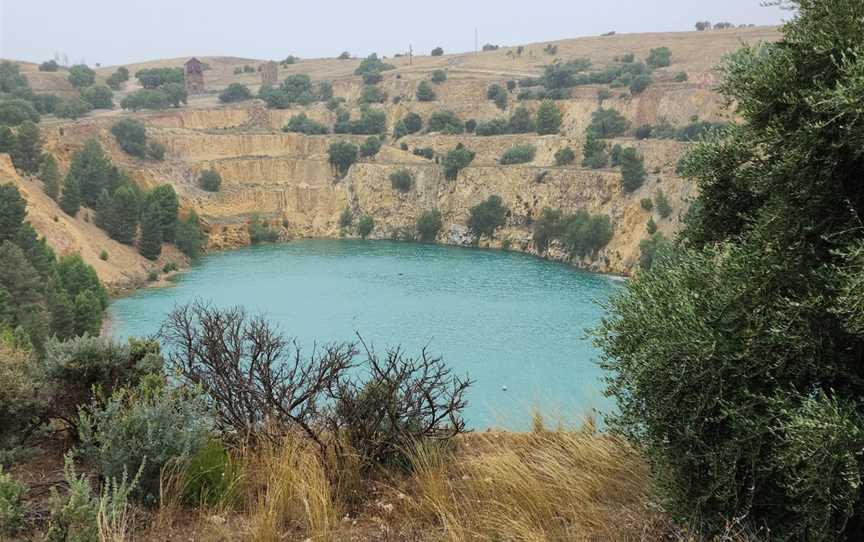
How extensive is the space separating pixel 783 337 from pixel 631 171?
53.2 metres

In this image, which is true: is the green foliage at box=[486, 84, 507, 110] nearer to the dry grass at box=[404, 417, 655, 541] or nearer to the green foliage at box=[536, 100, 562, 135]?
the green foliage at box=[536, 100, 562, 135]

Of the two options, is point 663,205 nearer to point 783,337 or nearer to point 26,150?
point 26,150

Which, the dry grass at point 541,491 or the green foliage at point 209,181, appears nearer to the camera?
the dry grass at point 541,491

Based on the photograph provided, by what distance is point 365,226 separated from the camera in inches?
2746

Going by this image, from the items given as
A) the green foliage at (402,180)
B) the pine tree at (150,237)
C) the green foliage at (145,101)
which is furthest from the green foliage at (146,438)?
the green foliage at (145,101)

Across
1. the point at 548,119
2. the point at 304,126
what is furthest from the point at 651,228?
the point at 304,126

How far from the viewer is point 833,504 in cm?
399

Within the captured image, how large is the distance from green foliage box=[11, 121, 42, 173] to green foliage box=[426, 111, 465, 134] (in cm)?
3897

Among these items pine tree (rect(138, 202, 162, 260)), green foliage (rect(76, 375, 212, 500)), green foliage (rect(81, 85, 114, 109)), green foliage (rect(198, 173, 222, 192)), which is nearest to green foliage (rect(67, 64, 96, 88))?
green foliage (rect(81, 85, 114, 109))

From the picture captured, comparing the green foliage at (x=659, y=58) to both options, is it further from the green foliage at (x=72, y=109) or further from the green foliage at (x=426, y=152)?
the green foliage at (x=72, y=109)

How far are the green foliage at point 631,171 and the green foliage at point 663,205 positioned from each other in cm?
348

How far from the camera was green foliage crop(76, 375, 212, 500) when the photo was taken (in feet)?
16.5

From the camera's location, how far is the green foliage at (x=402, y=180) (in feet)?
230

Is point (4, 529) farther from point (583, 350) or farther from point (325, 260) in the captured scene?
point (325, 260)
